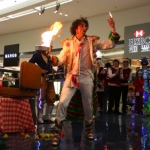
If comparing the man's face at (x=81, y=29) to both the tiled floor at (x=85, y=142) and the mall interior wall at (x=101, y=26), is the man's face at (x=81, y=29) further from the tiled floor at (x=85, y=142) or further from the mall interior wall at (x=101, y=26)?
the mall interior wall at (x=101, y=26)

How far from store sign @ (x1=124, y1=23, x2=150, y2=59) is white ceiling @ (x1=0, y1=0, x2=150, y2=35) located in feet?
3.13

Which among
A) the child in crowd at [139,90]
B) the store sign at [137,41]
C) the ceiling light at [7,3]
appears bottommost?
the child in crowd at [139,90]

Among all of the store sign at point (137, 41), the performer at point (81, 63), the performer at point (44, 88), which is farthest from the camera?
the store sign at point (137, 41)

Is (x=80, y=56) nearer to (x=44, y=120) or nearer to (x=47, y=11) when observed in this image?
(x=44, y=120)

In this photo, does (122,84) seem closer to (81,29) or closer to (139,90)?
(139,90)

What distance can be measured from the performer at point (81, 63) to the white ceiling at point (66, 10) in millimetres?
5589

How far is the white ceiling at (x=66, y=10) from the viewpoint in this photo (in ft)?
28.7

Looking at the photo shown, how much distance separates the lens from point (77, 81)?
9.30 feet

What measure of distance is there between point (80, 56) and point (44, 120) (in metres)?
1.96

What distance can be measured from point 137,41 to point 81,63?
624 centimetres

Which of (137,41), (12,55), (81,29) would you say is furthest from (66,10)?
(81,29)

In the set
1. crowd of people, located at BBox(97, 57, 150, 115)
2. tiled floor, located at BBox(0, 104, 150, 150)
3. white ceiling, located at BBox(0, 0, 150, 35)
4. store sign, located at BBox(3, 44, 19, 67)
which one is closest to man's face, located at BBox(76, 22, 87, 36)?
tiled floor, located at BBox(0, 104, 150, 150)

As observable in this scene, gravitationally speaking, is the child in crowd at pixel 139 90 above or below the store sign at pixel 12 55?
below

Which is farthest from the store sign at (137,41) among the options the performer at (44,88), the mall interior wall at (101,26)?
the performer at (44,88)
